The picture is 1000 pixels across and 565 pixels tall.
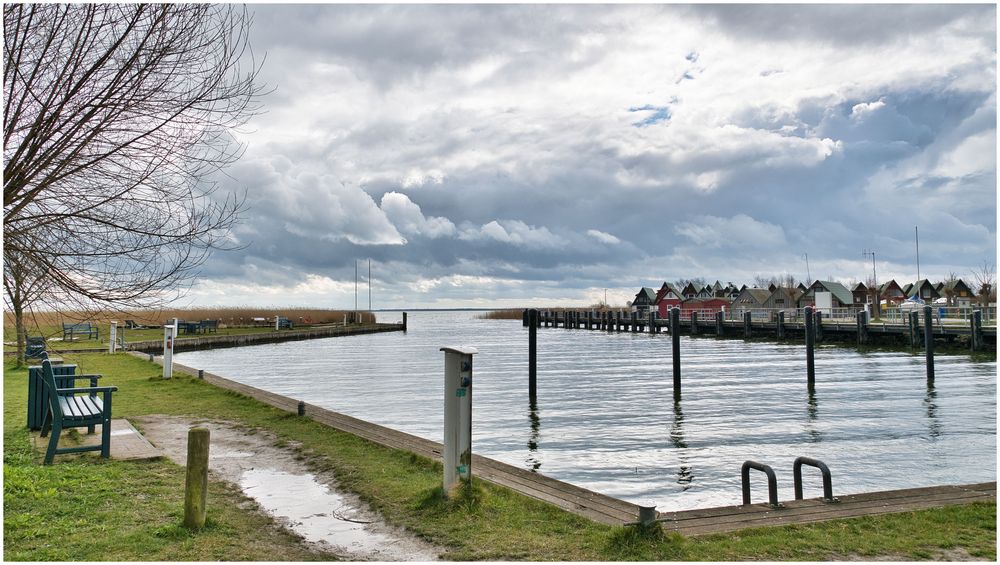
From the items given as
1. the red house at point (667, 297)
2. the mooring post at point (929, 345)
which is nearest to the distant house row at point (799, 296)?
the red house at point (667, 297)

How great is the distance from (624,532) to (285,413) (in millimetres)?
Answer: 8223

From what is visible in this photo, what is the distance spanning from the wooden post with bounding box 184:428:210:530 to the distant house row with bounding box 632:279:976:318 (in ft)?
241

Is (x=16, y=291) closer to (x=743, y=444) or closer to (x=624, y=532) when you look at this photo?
(x=624, y=532)

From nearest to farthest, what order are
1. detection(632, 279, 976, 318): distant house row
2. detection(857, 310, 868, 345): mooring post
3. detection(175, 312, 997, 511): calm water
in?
detection(175, 312, 997, 511): calm water < detection(857, 310, 868, 345): mooring post < detection(632, 279, 976, 318): distant house row

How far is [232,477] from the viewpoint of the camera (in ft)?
25.6

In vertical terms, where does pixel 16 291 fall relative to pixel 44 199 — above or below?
below

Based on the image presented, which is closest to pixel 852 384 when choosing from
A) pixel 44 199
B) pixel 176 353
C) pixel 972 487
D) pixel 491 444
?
pixel 491 444

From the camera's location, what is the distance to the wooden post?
560cm

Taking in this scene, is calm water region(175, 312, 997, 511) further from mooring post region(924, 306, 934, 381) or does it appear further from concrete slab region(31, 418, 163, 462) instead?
concrete slab region(31, 418, 163, 462)

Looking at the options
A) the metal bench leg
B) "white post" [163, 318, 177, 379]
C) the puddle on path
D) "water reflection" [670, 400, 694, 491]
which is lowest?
"water reflection" [670, 400, 694, 491]

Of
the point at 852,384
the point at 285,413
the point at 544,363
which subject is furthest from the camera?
the point at 544,363

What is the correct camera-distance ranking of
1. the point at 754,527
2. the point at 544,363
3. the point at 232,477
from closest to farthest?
the point at 754,527 < the point at 232,477 < the point at 544,363

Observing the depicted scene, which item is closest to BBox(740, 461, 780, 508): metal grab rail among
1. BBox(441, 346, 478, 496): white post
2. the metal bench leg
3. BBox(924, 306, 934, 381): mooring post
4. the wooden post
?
BBox(441, 346, 478, 496): white post

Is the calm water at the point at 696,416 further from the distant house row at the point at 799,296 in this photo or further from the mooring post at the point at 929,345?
the distant house row at the point at 799,296
